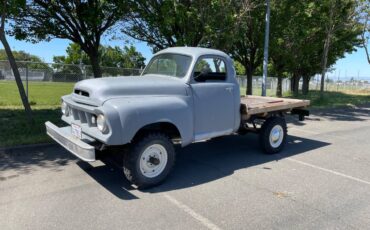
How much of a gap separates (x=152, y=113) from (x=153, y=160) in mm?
756

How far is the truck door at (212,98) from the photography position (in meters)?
5.68

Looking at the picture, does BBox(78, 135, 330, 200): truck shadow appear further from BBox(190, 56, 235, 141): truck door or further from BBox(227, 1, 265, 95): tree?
BBox(227, 1, 265, 95): tree

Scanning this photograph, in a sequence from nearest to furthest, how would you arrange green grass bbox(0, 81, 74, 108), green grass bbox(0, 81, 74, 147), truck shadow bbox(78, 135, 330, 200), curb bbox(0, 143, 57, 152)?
truck shadow bbox(78, 135, 330, 200) < curb bbox(0, 143, 57, 152) < green grass bbox(0, 81, 74, 147) < green grass bbox(0, 81, 74, 108)

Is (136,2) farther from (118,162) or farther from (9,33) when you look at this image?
(118,162)

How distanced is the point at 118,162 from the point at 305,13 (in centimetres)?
1349

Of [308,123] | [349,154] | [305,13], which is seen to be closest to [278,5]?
[305,13]

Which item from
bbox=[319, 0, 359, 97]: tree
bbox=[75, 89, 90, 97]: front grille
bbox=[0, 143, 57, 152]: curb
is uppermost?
bbox=[319, 0, 359, 97]: tree

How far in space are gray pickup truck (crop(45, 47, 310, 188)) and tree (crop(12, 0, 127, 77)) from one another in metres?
4.98

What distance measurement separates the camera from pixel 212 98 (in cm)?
587

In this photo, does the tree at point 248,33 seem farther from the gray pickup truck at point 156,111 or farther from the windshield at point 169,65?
the gray pickup truck at point 156,111

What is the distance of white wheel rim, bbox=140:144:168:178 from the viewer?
4957mm

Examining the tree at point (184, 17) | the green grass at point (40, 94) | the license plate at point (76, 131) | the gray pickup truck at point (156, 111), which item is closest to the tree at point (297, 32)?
the tree at point (184, 17)

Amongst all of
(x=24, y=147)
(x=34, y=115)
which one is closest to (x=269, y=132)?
(x=24, y=147)

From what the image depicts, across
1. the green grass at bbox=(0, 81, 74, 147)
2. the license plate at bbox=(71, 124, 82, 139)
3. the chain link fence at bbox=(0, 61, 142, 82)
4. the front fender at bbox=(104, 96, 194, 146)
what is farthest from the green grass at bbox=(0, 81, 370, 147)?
the front fender at bbox=(104, 96, 194, 146)
